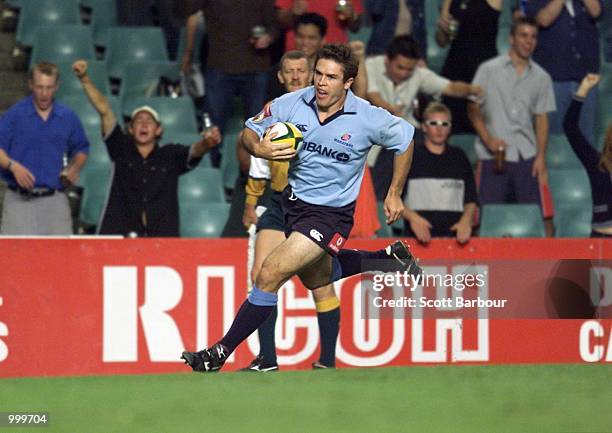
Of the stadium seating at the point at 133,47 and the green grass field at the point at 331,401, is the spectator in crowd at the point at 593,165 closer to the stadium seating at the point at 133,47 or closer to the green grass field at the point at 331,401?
the green grass field at the point at 331,401

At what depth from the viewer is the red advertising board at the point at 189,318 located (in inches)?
422

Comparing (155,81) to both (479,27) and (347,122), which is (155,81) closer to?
(479,27)

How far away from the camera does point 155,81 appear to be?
13.7m

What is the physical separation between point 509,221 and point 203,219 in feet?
9.02

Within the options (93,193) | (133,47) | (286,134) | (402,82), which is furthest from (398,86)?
(286,134)

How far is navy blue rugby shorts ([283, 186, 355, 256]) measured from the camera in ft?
28.3

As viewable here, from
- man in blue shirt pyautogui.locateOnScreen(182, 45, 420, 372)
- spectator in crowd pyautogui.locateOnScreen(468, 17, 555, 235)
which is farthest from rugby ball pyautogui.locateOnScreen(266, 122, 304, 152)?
spectator in crowd pyautogui.locateOnScreen(468, 17, 555, 235)

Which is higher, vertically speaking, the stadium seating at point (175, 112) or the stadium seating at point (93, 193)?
the stadium seating at point (175, 112)

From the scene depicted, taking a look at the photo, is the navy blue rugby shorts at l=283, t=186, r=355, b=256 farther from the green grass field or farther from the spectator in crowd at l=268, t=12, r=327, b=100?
the spectator in crowd at l=268, t=12, r=327, b=100

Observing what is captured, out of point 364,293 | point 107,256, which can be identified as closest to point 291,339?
point 364,293

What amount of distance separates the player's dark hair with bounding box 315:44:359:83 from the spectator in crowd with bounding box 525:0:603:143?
5532 mm

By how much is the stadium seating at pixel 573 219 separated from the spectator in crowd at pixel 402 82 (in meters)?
1.39

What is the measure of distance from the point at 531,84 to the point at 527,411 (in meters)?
6.39

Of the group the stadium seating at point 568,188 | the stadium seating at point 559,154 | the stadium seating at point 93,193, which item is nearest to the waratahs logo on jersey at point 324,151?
the stadium seating at point 93,193
